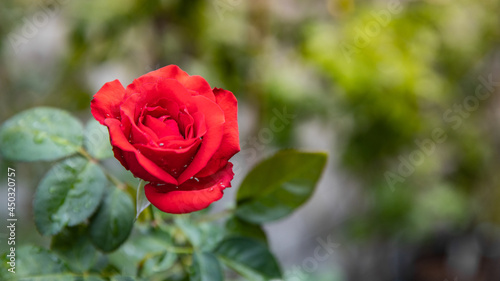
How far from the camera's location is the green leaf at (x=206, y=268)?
1.15ft

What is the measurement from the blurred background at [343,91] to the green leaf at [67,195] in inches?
12.4

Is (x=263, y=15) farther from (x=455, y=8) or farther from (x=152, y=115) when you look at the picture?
(x=152, y=115)

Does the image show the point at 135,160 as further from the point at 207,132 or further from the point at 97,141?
the point at 97,141

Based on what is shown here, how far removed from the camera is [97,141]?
15.2 inches

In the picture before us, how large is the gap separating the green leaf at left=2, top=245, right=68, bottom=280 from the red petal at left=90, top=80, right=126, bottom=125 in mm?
128

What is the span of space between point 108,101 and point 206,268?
164 millimetres

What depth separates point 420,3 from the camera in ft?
4.38

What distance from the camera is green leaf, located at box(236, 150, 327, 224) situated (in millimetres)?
400

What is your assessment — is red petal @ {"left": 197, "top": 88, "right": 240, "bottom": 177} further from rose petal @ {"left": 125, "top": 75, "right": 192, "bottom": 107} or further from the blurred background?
the blurred background

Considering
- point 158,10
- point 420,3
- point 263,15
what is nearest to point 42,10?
point 158,10
